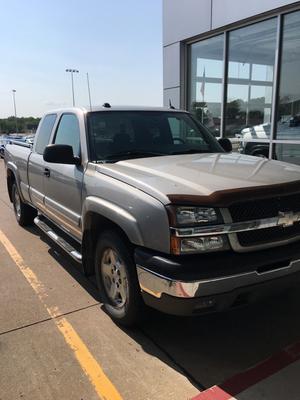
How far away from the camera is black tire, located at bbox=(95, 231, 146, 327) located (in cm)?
320

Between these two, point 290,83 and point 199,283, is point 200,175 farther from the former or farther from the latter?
point 290,83

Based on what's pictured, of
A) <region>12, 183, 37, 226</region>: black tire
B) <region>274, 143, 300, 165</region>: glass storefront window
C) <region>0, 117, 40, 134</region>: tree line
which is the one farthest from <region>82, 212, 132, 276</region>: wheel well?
<region>0, 117, 40, 134</region>: tree line

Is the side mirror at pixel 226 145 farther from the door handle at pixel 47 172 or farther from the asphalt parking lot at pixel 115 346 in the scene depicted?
the door handle at pixel 47 172

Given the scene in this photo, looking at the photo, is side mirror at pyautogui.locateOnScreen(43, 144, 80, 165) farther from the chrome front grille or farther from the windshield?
the chrome front grille

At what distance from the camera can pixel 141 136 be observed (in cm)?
435

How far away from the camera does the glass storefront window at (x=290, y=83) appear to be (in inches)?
309

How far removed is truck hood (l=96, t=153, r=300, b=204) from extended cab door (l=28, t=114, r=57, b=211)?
194 centimetres

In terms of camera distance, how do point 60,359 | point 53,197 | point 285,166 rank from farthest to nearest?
point 53,197 → point 285,166 → point 60,359

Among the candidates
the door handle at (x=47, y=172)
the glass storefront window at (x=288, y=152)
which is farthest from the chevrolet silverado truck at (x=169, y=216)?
the glass storefront window at (x=288, y=152)

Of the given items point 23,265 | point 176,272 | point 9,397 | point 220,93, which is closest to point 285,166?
point 176,272

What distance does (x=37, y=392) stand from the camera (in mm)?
2732

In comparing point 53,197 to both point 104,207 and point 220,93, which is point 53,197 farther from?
point 220,93

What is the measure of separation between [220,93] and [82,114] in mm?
6104

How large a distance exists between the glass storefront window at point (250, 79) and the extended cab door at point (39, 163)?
4.85 meters
